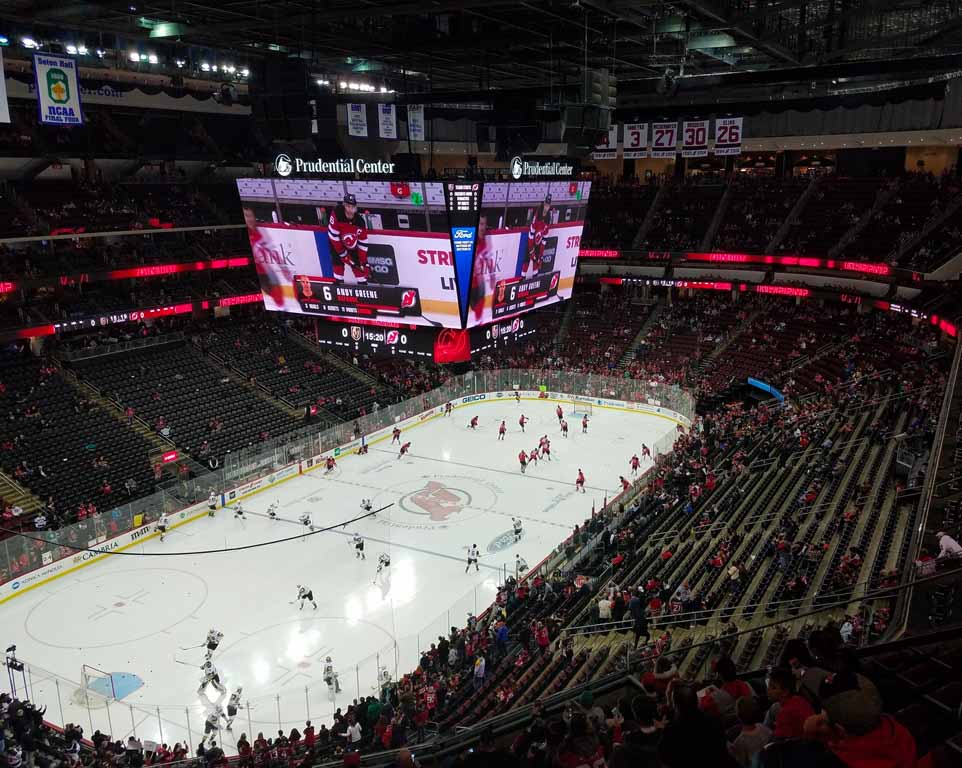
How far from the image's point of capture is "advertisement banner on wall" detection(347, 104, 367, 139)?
22.8 meters

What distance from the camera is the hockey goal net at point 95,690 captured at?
16922mm

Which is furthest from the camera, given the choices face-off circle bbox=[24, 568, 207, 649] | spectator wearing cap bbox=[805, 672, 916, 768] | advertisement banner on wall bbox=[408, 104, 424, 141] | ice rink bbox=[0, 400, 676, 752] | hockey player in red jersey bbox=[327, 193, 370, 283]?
advertisement banner on wall bbox=[408, 104, 424, 141]

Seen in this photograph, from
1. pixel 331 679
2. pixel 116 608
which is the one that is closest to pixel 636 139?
pixel 116 608

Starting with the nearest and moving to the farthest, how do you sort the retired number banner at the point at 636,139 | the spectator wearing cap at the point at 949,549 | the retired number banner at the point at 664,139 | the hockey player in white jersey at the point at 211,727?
the spectator wearing cap at the point at 949,549 < the hockey player in white jersey at the point at 211,727 < the retired number banner at the point at 664,139 < the retired number banner at the point at 636,139

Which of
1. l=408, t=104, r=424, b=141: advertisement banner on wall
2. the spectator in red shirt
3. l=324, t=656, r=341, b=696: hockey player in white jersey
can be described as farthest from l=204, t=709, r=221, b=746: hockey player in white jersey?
l=408, t=104, r=424, b=141: advertisement banner on wall

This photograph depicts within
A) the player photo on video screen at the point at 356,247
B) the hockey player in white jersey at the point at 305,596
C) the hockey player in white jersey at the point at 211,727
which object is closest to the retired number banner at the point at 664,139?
the player photo on video screen at the point at 356,247

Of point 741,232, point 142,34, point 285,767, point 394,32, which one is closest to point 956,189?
point 741,232

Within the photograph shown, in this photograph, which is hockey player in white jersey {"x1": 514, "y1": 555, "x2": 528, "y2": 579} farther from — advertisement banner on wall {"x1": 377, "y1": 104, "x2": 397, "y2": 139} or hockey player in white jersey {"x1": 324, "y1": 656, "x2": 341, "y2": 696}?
advertisement banner on wall {"x1": 377, "y1": 104, "x2": 397, "y2": 139}

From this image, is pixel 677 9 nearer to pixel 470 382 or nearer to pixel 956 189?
pixel 470 382

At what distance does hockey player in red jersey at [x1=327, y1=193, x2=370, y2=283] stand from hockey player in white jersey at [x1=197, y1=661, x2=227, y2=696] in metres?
10.0

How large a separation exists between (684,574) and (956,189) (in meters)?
33.6

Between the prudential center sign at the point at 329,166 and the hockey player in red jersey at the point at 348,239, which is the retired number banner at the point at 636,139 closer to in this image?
the prudential center sign at the point at 329,166

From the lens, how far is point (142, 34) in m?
23.0

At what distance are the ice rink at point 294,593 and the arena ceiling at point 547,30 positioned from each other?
1373cm
